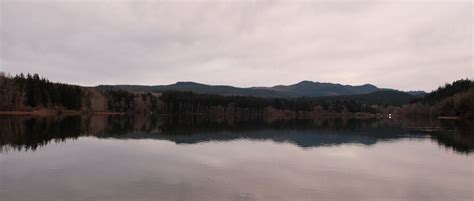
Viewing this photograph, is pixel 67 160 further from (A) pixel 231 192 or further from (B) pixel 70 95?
(B) pixel 70 95

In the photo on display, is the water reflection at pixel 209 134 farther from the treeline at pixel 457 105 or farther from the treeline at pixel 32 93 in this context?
the treeline at pixel 457 105

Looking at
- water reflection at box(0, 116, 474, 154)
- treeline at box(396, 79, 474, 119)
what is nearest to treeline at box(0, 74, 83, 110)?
water reflection at box(0, 116, 474, 154)

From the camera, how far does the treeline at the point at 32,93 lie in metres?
121

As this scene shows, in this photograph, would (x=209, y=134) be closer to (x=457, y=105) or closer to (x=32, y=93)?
(x=32, y=93)

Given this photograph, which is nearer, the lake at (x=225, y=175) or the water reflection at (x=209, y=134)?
the lake at (x=225, y=175)

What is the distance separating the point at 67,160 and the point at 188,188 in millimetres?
13502

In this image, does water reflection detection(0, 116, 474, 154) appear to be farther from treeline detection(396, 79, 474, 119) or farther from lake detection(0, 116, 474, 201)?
treeline detection(396, 79, 474, 119)

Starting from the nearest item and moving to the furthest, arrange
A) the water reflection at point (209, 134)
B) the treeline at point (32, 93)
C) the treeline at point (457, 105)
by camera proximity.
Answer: the water reflection at point (209, 134) < the treeline at point (32, 93) < the treeline at point (457, 105)

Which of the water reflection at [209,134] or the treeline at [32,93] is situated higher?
Result: the treeline at [32,93]

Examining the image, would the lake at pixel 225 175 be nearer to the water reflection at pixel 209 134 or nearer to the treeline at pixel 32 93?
the water reflection at pixel 209 134

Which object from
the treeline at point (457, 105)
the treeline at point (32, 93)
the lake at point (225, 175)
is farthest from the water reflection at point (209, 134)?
the treeline at point (457, 105)

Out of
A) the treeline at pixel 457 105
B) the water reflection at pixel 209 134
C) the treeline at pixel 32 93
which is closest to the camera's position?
the water reflection at pixel 209 134

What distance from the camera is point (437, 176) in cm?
2661

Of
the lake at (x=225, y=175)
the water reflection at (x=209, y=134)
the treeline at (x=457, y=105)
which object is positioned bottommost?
the lake at (x=225, y=175)
